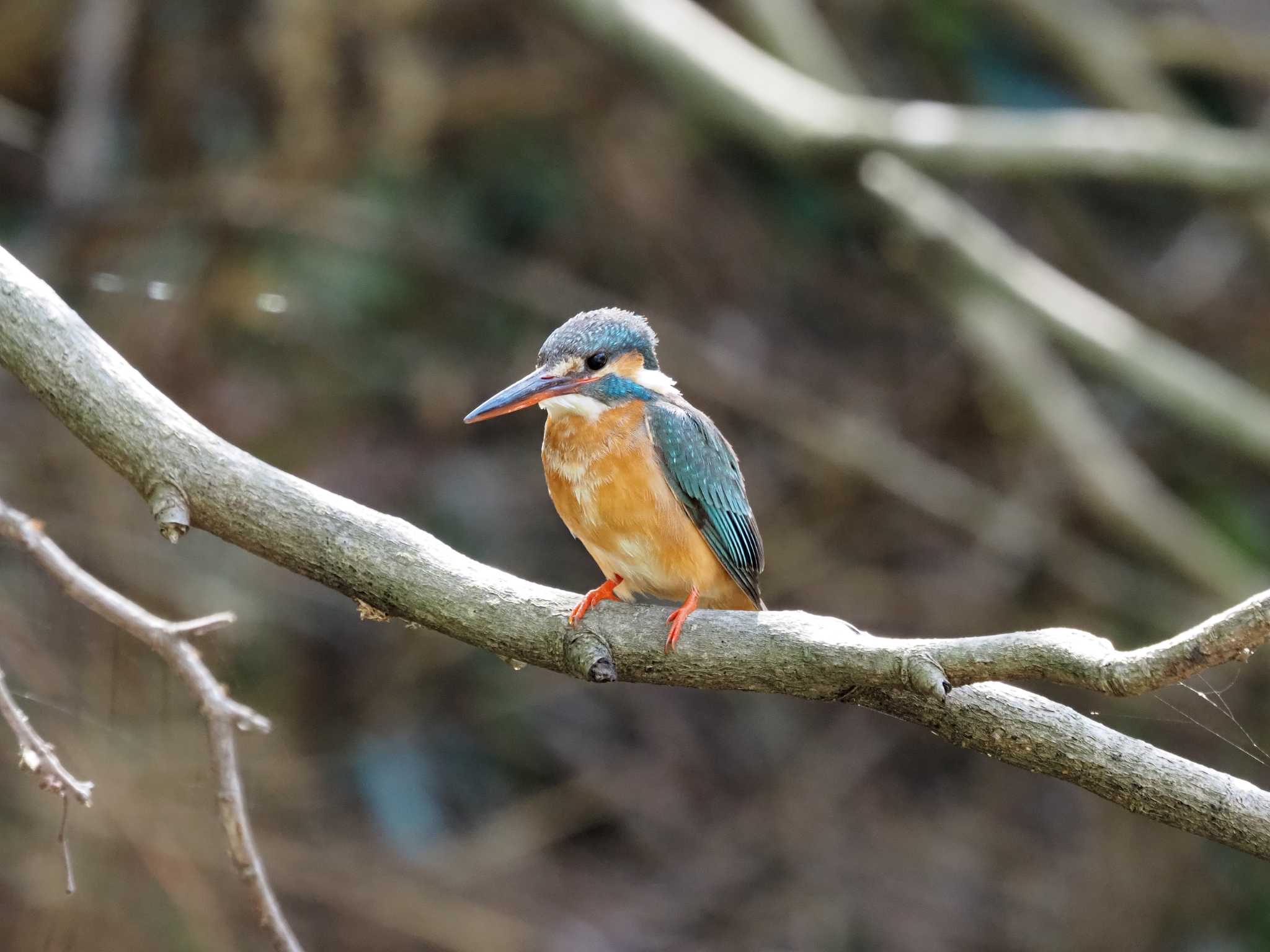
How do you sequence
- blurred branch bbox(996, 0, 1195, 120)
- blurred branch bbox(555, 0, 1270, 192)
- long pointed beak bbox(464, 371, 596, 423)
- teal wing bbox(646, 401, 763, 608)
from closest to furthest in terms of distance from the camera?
long pointed beak bbox(464, 371, 596, 423), teal wing bbox(646, 401, 763, 608), blurred branch bbox(555, 0, 1270, 192), blurred branch bbox(996, 0, 1195, 120)

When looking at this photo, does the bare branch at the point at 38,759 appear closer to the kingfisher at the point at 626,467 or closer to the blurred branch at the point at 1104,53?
the kingfisher at the point at 626,467

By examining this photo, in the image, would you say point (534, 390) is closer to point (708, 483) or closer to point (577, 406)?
point (577, 406)

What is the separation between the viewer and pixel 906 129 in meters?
4.41

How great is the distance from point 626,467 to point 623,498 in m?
0.06

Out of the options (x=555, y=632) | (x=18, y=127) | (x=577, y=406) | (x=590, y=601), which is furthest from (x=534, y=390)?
(x=18, y=127)

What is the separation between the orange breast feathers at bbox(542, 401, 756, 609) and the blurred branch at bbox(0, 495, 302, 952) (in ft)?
2.63

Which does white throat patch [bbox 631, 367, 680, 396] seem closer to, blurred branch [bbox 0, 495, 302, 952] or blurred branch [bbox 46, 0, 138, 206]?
blurred branch [bbox 0, 495, 302, 952]

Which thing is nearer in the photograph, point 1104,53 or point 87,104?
point 87,104

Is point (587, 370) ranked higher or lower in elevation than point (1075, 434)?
lower

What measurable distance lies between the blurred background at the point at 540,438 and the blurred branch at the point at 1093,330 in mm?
106

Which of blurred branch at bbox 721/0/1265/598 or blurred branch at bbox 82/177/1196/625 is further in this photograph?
blurred branch at bbox 82/177/1196/625

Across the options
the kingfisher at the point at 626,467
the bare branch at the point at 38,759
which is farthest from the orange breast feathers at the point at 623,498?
the bare branch at the point at 38,759

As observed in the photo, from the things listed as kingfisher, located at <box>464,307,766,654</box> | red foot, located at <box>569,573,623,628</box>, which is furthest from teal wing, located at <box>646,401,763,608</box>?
red foot, located at <box>569,573,623,628</box>

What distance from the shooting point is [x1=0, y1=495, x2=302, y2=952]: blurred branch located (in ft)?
6.21
